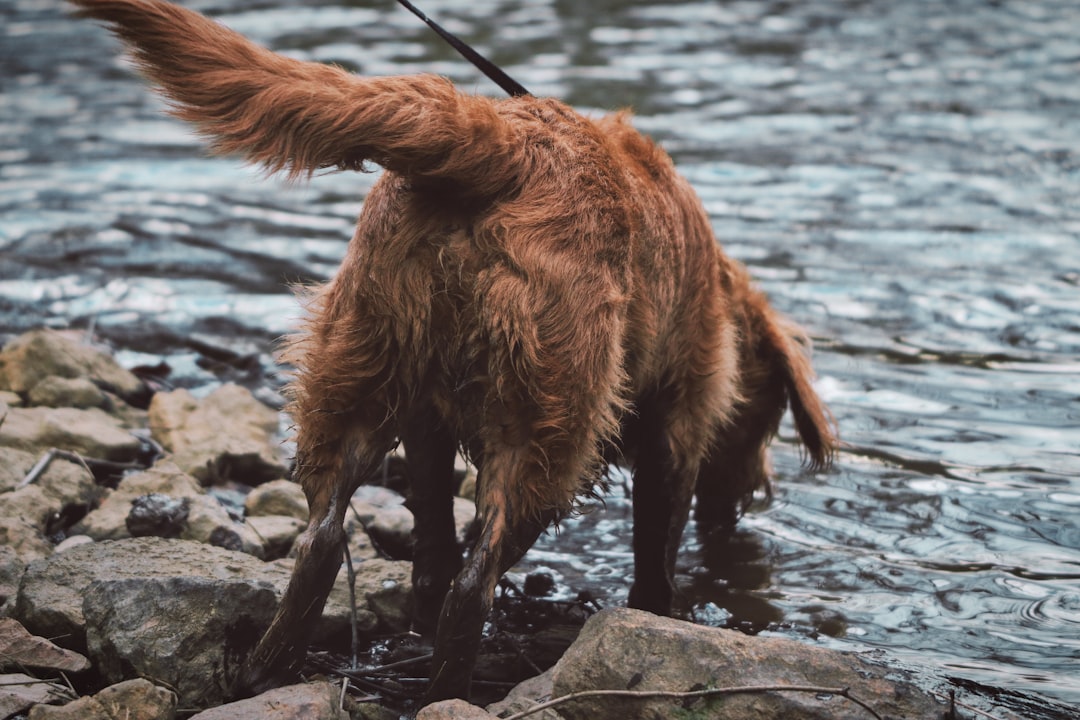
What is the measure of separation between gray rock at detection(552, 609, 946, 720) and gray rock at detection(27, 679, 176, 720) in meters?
1.15

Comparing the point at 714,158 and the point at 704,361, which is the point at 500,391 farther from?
the point at 714,158

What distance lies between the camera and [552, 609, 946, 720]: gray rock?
3.41 m

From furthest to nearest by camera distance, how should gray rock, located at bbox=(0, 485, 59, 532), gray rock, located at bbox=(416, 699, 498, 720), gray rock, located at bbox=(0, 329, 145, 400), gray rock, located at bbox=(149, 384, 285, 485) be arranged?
gray rock, located at bbox=(0, 329, 145, 400) < gray rock, located at bbox=(149, 384, 285, 485) < gray rock, located at bbox=(0, 485, 59, 532) < gray rock, located at bbox=(416, 699, 498, 720)

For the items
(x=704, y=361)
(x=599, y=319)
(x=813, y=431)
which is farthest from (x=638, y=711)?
(x=813, y=431)

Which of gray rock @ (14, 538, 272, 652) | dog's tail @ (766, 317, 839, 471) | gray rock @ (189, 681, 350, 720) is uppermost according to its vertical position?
dog's tail @ (766, 317, 839, 471)

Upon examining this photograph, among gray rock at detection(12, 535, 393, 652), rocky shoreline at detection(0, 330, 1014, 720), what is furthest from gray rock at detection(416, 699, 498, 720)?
gray rock at detection(12, 535, 393, 652)

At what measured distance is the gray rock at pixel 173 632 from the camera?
12.1ft

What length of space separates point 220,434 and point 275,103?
2992 millimetres

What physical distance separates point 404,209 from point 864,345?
484cm

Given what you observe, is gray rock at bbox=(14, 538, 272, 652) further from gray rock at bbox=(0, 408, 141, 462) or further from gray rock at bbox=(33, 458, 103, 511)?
gray rock at bbox=(0, 408, 141, 462)

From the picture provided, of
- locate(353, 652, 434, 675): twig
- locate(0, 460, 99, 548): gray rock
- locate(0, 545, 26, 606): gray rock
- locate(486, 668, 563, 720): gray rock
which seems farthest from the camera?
locate(0, 460, 99, 548): gray rock

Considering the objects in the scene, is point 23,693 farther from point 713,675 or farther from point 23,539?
point 713,675

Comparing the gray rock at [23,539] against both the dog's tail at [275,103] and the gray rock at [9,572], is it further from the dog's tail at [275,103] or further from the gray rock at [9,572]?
the dog's tail at [275,103]

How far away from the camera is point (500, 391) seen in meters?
3.62
